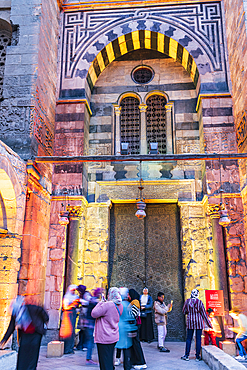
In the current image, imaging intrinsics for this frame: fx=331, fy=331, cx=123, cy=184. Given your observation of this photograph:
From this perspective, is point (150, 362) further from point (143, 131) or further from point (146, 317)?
point (143, 131)

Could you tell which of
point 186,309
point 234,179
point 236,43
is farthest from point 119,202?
point 236,43

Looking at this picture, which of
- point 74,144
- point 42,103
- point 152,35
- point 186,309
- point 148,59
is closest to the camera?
point 186,309

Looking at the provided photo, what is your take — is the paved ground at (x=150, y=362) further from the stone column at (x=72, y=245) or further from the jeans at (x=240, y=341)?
the stone column at (x=72, y=245)

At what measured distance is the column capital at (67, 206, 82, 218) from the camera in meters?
8.32

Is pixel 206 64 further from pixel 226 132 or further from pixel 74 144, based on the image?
pixel 74 144

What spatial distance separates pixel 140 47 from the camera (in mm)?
10062

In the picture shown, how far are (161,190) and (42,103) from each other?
3794mm

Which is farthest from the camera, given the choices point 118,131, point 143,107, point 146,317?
point 143,107

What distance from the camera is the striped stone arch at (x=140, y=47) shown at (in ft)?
31.1

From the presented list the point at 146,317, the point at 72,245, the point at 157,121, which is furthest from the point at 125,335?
the point at 157,121

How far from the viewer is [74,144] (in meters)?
8.88

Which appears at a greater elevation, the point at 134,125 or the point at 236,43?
the point at 236,43

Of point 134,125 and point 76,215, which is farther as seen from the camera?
point 134,125

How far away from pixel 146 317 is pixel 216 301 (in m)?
1.63
